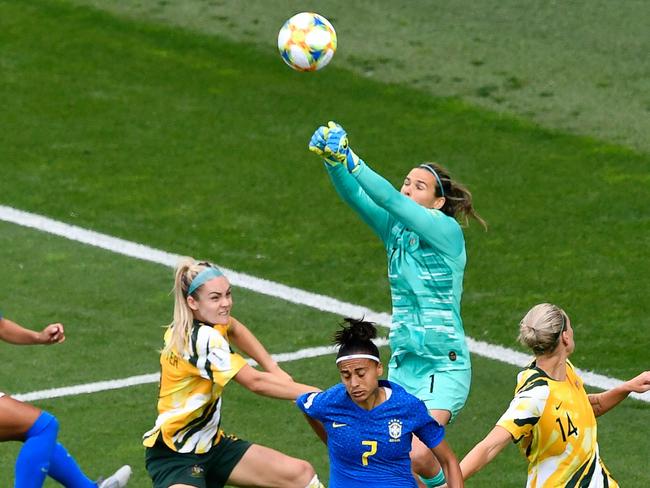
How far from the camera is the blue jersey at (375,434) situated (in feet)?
26.5

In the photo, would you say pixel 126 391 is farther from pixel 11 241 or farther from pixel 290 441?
pixel 11 241

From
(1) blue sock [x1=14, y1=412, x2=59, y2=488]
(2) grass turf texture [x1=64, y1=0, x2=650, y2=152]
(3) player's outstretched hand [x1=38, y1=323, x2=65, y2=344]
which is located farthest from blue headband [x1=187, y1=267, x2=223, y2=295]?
(2) grass turf texture [x1=64, y1=0, x2=650, y2=152]

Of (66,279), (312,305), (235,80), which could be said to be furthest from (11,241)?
(235,80)

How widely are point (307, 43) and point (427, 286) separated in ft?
7.16

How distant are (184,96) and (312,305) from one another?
17.8 feet

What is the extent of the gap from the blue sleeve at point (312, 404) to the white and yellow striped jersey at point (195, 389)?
541 millimetres

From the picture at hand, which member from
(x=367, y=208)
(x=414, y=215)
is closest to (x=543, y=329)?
(x=414, y=215)

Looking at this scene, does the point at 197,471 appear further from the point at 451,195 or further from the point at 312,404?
the point at 451,195

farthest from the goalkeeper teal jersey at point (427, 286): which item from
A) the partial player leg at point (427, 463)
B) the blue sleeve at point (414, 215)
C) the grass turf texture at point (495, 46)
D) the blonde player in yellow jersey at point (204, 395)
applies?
the grass turf texture at point (495, 46)

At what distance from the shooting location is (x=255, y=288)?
549 inches

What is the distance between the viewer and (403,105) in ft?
58.9

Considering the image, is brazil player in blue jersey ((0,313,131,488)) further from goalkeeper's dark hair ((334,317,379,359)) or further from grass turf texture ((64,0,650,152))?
grass turf texture ((64,0,650,152))

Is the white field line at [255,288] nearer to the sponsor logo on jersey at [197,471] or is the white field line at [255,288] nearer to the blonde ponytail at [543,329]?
the sponsor logo on jersey at [197,471]

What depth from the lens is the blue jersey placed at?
808 cm
